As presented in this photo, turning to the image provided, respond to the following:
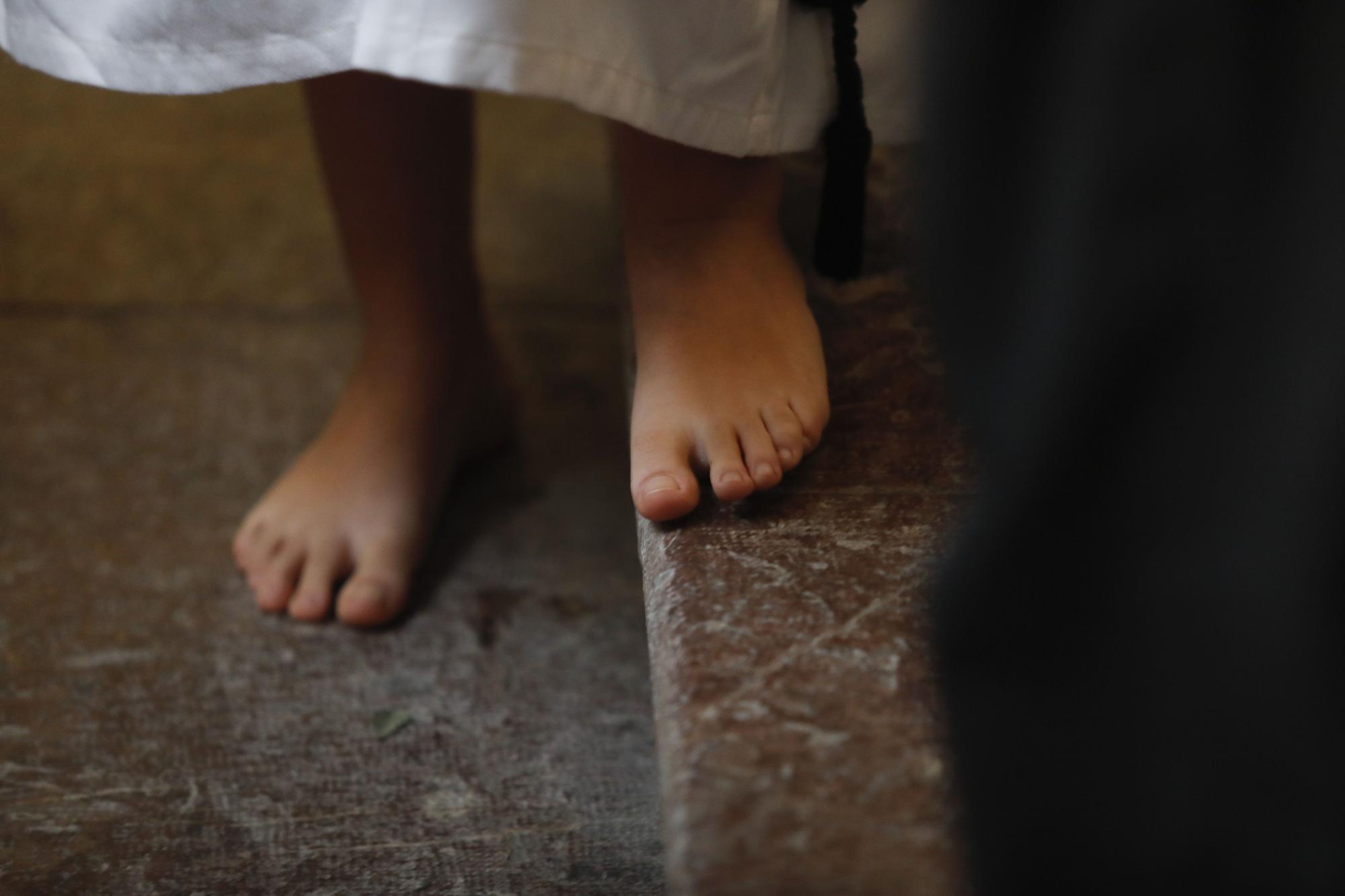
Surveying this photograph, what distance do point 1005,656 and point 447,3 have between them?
1.45 ft

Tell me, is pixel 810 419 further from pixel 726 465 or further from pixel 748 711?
pixel 748 711

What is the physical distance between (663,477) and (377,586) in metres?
0.39

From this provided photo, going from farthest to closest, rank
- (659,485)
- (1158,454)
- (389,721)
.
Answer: (389,721) → (659,485) → (1158,454)

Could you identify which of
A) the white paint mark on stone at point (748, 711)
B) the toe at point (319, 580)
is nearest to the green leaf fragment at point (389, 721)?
the toe at point (319, 580)

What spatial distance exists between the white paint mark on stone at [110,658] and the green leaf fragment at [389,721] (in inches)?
8.7

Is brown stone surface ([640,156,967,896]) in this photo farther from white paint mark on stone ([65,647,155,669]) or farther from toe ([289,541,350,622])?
white paint mark on stone ([65,647,155,669])

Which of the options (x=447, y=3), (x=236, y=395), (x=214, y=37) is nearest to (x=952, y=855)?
(x=447, y=3)

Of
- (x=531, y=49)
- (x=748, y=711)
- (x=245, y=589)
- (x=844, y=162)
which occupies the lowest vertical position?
(x=245, y=589)

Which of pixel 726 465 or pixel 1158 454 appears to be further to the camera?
→ pixel 726 465

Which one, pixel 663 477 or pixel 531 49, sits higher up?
pixel 531 49

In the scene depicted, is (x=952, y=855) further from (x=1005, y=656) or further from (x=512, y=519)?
(x=512, y=519)

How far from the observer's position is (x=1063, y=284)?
0.43 meters

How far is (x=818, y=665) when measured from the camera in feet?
1.95

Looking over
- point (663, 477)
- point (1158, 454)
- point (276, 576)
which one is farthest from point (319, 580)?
point (1158, 454)
